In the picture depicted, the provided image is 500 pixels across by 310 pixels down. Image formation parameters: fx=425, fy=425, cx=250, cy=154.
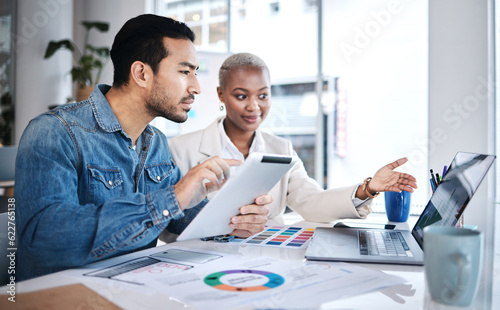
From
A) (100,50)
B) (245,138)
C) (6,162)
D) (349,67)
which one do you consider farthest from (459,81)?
(100,50)

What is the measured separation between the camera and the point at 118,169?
1.24 meters

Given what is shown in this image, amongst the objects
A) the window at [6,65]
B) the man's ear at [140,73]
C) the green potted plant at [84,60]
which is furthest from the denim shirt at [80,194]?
the window at [6,65]

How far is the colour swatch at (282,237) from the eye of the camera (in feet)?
3.70

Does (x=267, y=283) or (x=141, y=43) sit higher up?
(x=141, y=43)

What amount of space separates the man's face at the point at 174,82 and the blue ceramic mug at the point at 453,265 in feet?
3.10

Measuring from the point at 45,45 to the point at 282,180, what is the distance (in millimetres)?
4519

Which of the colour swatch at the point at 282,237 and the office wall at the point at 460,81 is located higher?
the office wall at the point at 460,81

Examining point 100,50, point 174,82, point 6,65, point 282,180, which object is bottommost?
point 282,180

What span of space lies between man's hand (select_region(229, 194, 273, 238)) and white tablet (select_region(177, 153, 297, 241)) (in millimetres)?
14

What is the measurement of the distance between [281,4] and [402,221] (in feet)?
13.6

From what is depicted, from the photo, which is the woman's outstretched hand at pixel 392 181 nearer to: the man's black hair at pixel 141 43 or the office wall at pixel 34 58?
the man's black hair at pixel 141 43

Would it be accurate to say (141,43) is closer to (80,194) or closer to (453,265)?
(80,194)

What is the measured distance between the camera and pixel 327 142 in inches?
185

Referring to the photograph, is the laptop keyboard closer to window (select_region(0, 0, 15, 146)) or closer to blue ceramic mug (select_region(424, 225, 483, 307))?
blue ceramic mug (select_region(424, 225, 483, 307))
